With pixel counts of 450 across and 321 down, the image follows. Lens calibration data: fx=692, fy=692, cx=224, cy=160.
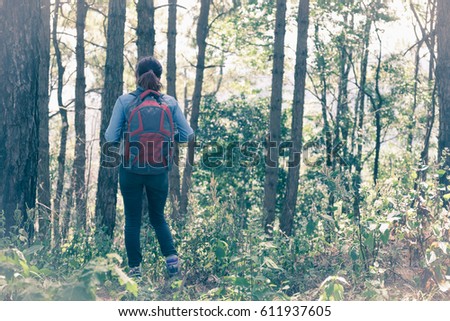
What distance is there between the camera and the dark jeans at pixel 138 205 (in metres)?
6.62

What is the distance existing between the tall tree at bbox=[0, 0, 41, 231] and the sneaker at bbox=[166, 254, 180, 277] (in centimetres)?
199

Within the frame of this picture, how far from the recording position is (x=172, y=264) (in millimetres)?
6867

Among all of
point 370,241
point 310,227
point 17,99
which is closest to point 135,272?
point 310,227

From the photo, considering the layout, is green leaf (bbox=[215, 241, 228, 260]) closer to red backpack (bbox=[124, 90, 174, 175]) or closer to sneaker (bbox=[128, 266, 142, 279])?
sneaker (bbox=[128, 266, 142, 279])

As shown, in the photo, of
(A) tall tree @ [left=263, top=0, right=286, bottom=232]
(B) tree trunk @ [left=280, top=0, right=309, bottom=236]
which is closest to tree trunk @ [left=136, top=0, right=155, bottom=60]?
(B) tree trunk @ [left=280, top=0, right=309, bottom=236]

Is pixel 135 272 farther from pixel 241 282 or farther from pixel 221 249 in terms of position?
pixel 241 282

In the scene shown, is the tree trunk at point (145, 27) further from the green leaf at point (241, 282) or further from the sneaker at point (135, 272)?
the green leaf at point (241, 282)

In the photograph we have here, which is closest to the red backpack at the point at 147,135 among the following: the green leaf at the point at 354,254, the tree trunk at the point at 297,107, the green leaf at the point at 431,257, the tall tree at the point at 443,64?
the green leaf at the point at 354,254

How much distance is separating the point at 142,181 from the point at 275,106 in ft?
33.8

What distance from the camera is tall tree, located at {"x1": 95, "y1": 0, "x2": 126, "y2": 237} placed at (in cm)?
1137

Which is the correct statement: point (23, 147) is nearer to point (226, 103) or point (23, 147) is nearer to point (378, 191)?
point (378, 191)

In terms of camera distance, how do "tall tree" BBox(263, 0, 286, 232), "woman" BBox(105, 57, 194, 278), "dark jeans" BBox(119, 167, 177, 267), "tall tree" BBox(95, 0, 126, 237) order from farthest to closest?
"tall tree" BBox(263, 0, 286, 232), "tall tree" BBox(95, 0, 126, 237), "dark jeans" BBox(119, 167, 177, 267), "woman" BBox(105, 57, 194, 278)

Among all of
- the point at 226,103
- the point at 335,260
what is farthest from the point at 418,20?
the point at 335,260

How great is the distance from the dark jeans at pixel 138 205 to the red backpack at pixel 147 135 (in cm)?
12
